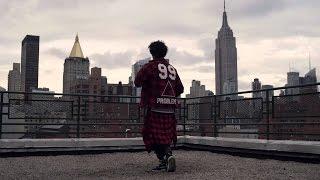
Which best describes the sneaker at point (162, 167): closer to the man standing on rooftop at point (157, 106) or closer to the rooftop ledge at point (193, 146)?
the man standing on rooftop at point (157, 106)

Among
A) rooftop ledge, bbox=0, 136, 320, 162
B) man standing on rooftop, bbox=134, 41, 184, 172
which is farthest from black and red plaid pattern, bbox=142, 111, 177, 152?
rooftop ledge, bbox=0, 136, 320, 162

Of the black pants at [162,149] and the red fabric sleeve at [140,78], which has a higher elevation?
the red fabric sleeve at [140,78]

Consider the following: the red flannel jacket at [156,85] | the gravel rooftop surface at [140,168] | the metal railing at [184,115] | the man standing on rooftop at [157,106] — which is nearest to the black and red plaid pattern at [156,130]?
the man standing on rooftop at [157,106]

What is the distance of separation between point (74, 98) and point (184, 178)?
15.4ft

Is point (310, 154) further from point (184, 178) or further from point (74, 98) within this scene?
point (74, 98)

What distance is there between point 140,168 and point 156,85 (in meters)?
1.25

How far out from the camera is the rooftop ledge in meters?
6.35

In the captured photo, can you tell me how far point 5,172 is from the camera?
523 centimetres

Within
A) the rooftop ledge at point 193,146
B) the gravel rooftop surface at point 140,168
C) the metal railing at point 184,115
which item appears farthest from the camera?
the metal railing at point 184,115

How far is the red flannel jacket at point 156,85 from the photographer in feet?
17.7

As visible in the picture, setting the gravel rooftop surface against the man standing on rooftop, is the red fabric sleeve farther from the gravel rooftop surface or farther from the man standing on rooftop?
the gravel rooftop surface

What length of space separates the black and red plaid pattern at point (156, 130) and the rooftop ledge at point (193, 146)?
217cm

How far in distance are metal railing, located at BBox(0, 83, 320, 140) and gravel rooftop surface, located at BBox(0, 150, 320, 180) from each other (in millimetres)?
1107

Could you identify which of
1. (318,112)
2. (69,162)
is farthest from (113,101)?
(318,112)
